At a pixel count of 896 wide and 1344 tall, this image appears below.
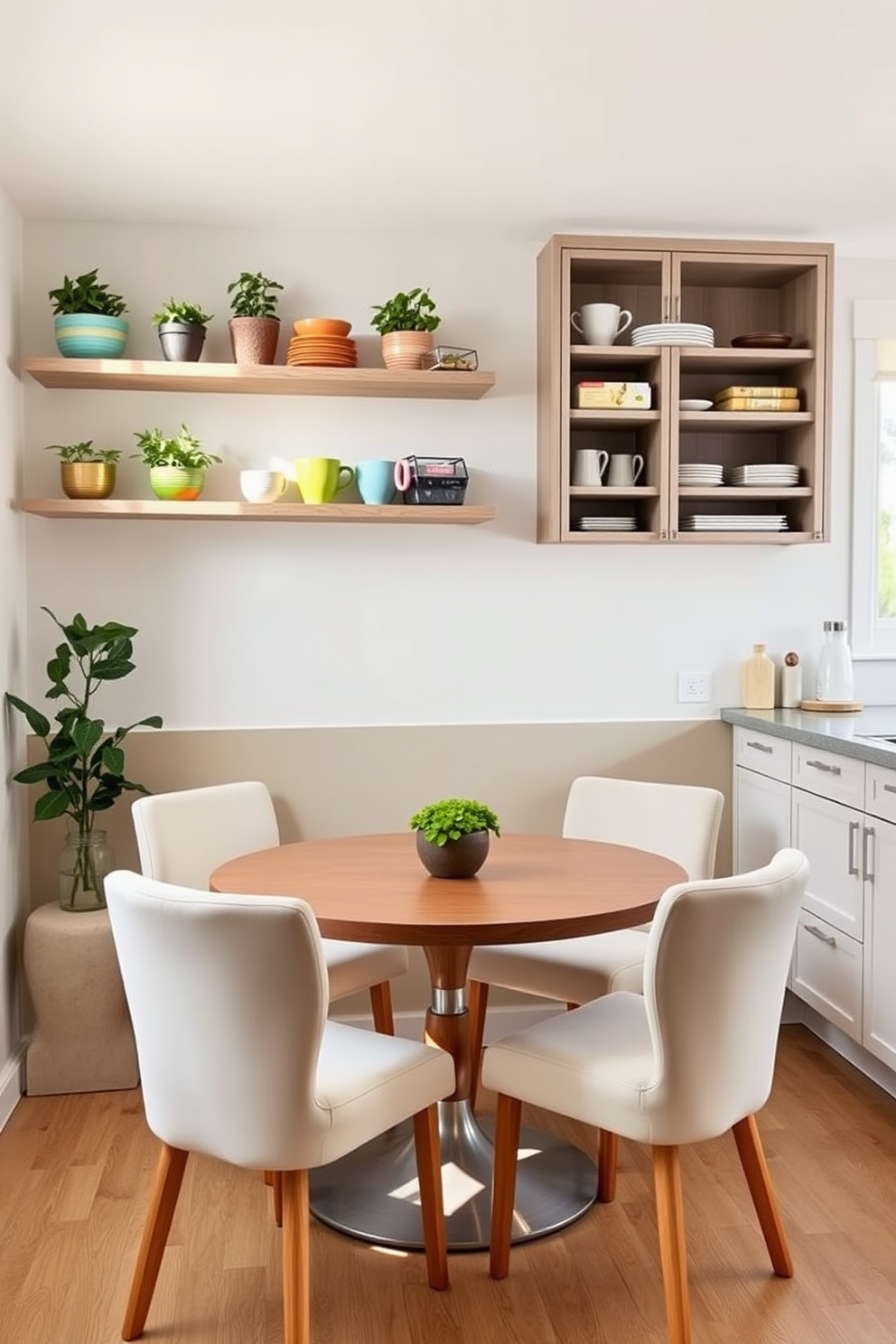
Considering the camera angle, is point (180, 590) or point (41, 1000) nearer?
point (41, 1000)

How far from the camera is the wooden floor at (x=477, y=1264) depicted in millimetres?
2283

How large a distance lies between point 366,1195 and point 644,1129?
2.88ft

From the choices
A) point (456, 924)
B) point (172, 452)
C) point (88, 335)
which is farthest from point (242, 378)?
point (456, 924)

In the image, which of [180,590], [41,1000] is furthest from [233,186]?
[41,1000]

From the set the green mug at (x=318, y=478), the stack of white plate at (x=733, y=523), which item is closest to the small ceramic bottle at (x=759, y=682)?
the stack of white plate at (x=733, y=523)

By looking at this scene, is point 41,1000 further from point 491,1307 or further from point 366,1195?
point 491,1307

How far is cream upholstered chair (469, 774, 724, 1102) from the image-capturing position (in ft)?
9.46

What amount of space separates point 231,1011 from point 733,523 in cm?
231

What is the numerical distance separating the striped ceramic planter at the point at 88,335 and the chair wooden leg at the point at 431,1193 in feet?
7.30

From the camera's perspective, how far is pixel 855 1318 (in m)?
2.29

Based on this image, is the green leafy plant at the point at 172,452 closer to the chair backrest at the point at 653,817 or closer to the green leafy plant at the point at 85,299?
the green leafy plant at the point at 85,299

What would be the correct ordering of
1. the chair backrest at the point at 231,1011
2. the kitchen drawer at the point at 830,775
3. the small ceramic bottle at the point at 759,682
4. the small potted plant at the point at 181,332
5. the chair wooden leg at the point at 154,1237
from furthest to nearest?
the small ceramic bottle at the point at 759,682 < the small potted plant at the point at 181,332 < the kitchen drawer at the point at 830,775 < the chair wooden leg at the point at 154,1237 < the chair backrest at the point at 231,1011

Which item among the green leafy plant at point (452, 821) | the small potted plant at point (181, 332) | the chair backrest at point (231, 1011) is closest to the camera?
the chair backrest at point (231, 1011)

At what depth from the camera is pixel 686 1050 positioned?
6.81 feet
